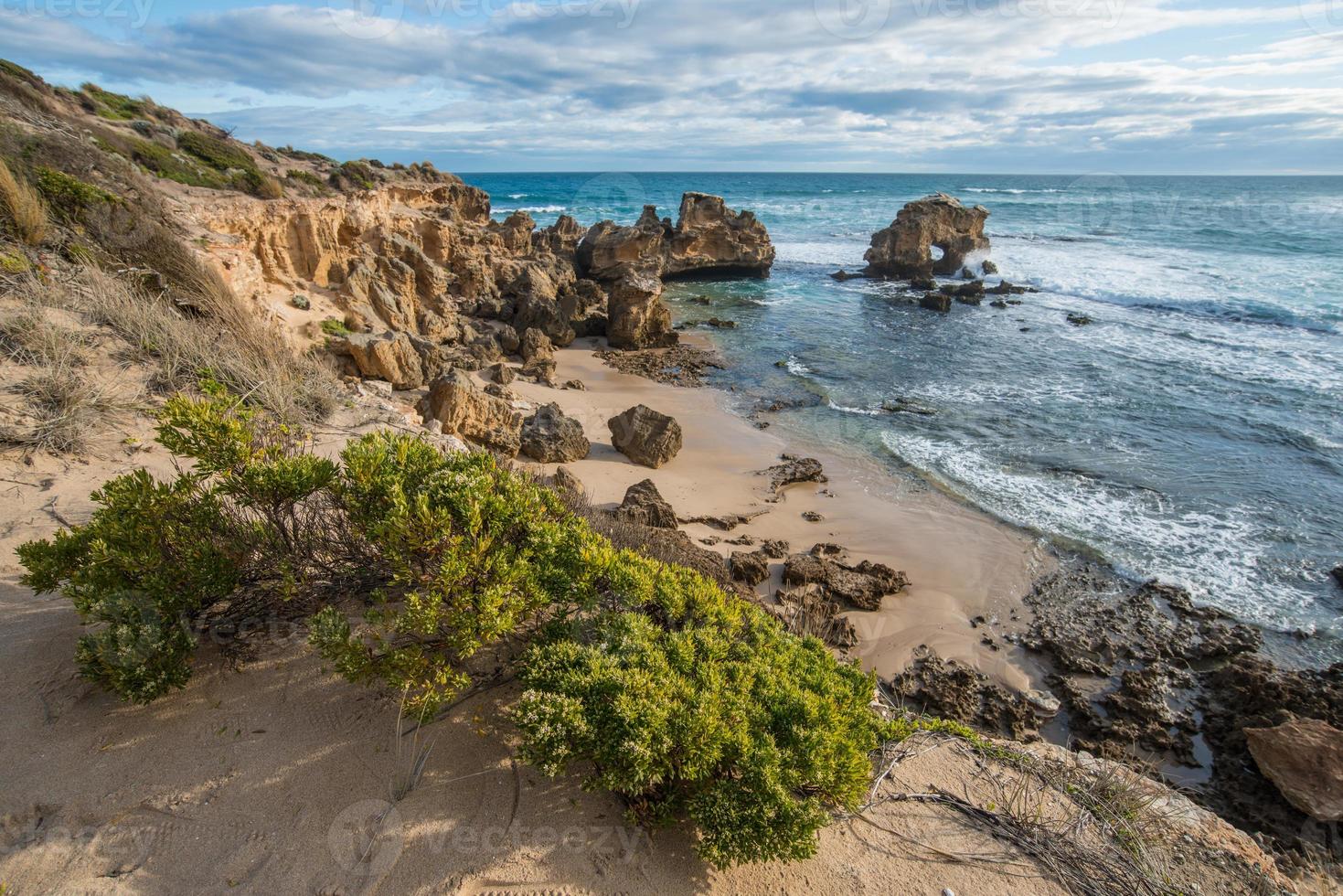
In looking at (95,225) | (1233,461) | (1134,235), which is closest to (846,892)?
(95,225)

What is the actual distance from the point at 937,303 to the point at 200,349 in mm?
28925

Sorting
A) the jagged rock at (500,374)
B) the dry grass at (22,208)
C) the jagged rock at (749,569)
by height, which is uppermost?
the dry grass at (22,208)

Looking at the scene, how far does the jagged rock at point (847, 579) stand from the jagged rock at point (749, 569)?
331 millimetres

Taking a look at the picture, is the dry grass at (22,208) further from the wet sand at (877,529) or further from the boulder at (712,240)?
the boulder at (712,240)

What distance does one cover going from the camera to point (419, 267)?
62.5 ft

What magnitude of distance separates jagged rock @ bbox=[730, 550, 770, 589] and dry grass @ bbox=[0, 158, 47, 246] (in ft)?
37.0

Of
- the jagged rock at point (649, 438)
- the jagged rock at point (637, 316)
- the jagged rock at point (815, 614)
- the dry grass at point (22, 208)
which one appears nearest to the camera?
the jagged rock at point (815, 614)

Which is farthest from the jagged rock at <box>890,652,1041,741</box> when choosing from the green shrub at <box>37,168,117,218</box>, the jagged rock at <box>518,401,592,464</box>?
Result: the green shrub at <box>37,168,117,218</box>

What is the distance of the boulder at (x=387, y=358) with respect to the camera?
12.8m

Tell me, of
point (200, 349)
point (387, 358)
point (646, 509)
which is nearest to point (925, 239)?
point (387, 358)

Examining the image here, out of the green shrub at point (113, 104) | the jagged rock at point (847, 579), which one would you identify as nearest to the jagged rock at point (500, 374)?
the jagged rock at point (847, 579)

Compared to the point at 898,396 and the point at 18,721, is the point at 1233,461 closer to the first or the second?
the point at 898,396

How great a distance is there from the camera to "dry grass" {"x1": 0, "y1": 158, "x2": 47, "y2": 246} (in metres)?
8.90

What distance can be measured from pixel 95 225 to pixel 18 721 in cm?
988
